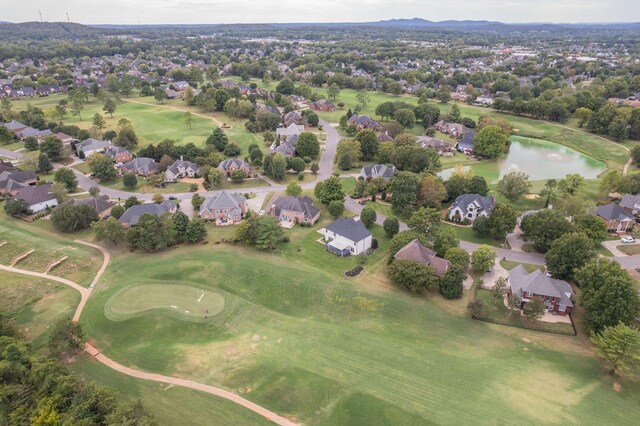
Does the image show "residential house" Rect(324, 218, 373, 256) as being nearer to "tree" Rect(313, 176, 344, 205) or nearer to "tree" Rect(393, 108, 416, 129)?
"tree" Rect(313, 176, 344, 205)

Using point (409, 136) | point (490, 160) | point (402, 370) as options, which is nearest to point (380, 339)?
point (402, 370)

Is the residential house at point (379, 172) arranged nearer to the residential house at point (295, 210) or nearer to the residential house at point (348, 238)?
the residential house at point (295, 210)

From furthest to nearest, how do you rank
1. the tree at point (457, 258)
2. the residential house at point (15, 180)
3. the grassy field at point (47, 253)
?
the residential house at point (15, 180) < the grassy field at point (47, 253) < the tree at point (457, 258)

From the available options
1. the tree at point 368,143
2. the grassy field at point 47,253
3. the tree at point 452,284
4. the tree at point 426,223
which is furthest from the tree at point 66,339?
the tree at point 368,143

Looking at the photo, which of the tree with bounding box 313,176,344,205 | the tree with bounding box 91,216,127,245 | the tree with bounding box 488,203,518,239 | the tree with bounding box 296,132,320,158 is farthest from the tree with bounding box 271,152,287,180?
the tree with bounding box 488,203,518,239

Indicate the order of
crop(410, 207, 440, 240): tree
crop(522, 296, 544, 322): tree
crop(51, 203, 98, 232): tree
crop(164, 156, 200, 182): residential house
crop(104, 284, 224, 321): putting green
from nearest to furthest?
crop(522, 296, 544, 322): tree, crop(104, 284, 224, 321): putting green, crop(410, 207, 440, 240): tree, crop(51, 203, 98, 232): tree, crop(164, 156, 200, 182): residential house

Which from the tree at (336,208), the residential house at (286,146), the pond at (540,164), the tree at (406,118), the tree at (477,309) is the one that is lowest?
the pond at (540,164)
